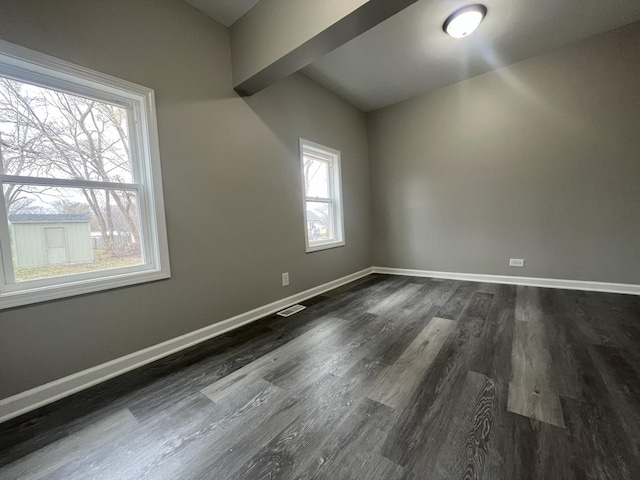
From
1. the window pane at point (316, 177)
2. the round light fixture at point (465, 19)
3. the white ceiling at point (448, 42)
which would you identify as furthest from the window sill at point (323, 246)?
the round light fixture at point (465, 19)

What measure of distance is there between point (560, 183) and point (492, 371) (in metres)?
2.87

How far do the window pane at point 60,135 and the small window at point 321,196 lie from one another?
188 centimetres

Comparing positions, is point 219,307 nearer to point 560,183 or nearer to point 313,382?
point 313,382

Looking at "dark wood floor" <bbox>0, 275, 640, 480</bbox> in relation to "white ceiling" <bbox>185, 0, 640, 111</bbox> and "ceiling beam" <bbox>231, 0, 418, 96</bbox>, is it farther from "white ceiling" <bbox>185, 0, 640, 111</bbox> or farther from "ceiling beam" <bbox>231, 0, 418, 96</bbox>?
"white ceiling" <bbox>185, 0, 640, 111</bbox>

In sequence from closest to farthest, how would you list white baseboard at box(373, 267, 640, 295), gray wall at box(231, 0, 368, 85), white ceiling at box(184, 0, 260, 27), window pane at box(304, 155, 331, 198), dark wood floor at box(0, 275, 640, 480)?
dark wood floor at box(0, 275, 640, 480) → gray wall at box(231, 0, 368, 85) → white ceiling at box(184, 0, 260, 27) → white baseboard at box(373, 267, 640, 295) → window pane at box(304, 155, 331, 198)

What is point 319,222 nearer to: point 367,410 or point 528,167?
point 367,410

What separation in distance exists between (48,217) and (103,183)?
36 centimetres

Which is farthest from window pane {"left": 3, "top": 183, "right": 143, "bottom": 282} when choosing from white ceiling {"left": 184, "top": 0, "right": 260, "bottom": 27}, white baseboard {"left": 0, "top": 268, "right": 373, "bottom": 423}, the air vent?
white ceiling {"left": 184, "top": 0, "right": 260, "bottom": 27}

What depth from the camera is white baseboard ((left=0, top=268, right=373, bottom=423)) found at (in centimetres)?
139

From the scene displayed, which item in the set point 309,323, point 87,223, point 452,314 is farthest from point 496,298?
point 87,223

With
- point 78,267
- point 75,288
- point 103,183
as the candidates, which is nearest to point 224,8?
point 103,183

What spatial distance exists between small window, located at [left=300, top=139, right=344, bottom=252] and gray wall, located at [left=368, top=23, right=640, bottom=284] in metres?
1.10

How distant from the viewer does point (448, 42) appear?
265cm

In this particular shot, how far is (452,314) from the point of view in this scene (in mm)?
2473
